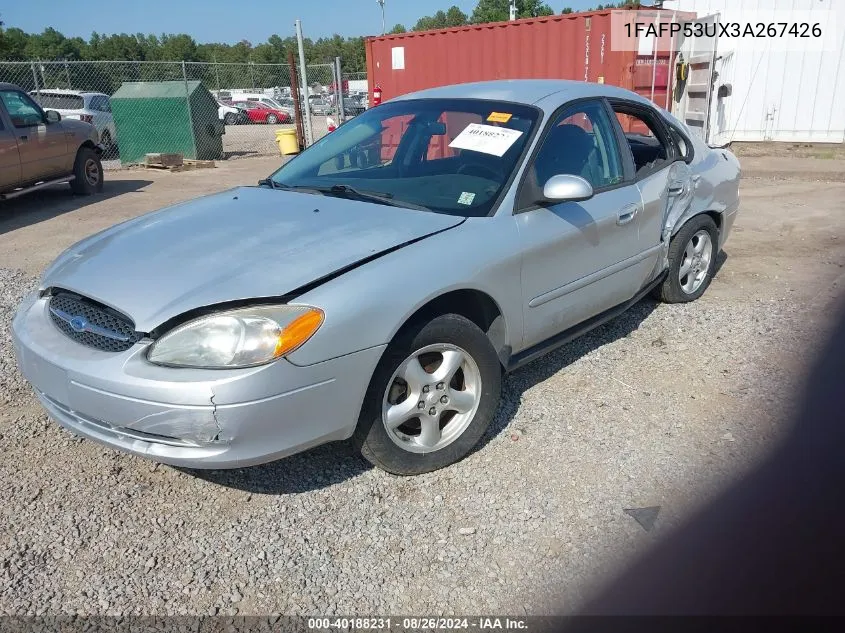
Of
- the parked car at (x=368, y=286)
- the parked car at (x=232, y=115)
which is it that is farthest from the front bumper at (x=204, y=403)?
the parked car at (x=232, y=115)

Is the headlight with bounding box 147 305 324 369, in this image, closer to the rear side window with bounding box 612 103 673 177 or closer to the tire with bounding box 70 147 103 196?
the rear side window with bounding box 612 103 673 177

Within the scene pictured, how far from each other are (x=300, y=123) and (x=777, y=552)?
13167 millimetres

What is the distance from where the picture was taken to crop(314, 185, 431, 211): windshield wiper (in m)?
3.34

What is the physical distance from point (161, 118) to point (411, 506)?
1384 centimetres

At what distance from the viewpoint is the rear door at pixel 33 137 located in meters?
9.34

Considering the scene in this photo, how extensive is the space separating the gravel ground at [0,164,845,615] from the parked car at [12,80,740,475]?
337mm

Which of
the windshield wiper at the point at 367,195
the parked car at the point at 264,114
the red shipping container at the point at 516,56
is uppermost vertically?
the red shipping container at the point at 516,56

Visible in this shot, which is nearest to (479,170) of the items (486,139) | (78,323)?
(486,139)

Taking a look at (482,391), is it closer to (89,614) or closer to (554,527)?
(554,527)

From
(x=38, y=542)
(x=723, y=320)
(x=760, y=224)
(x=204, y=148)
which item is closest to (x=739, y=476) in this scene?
(x=723, y=320)

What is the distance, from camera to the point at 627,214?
3.93 m

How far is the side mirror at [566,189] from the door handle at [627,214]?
2.13 feet

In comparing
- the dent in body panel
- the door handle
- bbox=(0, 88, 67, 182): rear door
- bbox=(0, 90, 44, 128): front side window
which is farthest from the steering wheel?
bbox=(0, 90, 44, 128): front side window

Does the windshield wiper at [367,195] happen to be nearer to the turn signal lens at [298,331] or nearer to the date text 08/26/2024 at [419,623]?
the turn signal lens at [298,331]
